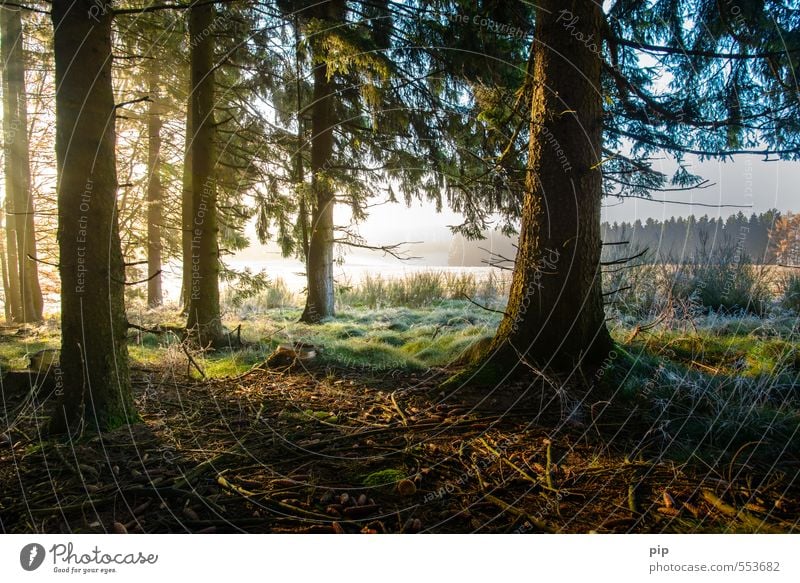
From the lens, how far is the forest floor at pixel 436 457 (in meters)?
1.78

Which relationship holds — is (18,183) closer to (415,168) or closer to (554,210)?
(415,168)

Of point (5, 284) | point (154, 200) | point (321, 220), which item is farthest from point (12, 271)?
point (321, 220)

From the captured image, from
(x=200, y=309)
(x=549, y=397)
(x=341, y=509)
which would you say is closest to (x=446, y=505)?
(x=341, y=509)

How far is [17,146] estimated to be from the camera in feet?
25.2

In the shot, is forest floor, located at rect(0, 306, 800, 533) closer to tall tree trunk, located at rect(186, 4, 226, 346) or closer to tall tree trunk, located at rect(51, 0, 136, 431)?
tall tree trunk, located at rect(51, 0, 136, 431)

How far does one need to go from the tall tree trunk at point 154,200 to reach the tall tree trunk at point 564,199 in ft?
25.8

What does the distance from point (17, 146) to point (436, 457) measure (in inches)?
390

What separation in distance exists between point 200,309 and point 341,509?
179 inches

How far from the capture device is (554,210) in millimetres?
3135

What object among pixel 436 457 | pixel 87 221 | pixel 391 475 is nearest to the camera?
pixel 391 475
